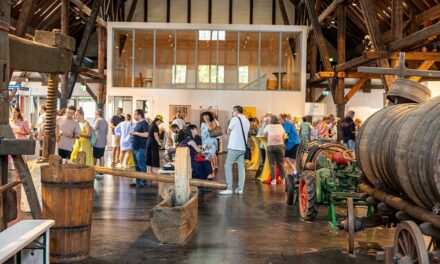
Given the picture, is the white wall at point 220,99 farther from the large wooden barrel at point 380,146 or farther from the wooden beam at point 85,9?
the large wooden barrel at point 380,146

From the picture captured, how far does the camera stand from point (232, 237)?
22.7ft

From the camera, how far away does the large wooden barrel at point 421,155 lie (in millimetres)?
3854

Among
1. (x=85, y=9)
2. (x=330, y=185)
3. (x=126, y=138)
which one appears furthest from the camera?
(x=85, y=9)

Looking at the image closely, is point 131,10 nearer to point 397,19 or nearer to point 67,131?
point 397,19

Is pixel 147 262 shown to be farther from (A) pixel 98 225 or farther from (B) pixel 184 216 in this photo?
(A) pixel 98 225

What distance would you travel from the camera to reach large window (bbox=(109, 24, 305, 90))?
27.4 m

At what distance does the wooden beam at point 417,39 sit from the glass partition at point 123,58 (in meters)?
14.9

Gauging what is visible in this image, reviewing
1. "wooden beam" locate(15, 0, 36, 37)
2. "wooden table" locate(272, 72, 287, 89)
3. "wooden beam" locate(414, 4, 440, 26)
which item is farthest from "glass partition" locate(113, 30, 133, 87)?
"wooden beam" locate(414, 4, 440, 26)

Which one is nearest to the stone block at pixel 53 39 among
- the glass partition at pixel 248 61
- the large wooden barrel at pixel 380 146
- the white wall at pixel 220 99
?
the large wooden barrel at pixel 380 146

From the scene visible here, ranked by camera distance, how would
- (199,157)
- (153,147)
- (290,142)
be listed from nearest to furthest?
(199,157) < (153,147) < (290,142)

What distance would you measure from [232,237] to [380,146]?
8.33 feet

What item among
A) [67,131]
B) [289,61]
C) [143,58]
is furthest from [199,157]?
[143,58]

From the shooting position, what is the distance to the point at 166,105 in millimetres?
26828

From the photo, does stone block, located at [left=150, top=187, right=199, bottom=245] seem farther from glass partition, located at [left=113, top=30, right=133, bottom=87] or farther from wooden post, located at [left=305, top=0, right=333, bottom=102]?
glass partition, located at [left=113, top=30, right=133, bottom=87]
